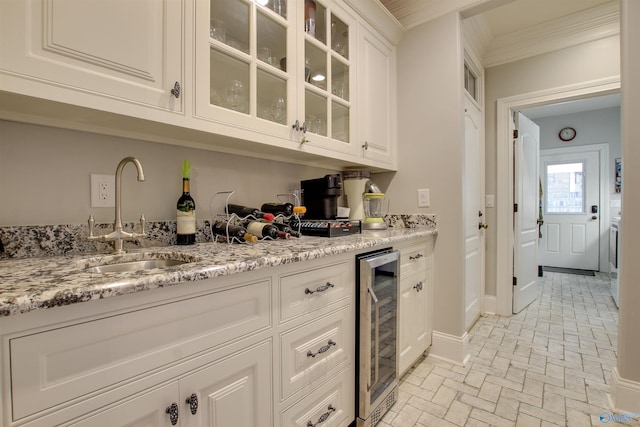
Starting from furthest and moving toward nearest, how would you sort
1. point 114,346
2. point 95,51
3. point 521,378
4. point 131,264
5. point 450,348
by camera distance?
point 450,348
point 521,378
point 131,264
point 95,51
point 114,346

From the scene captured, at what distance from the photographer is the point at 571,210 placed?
5020 millimetres

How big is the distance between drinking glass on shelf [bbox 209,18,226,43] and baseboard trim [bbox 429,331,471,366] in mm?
2198

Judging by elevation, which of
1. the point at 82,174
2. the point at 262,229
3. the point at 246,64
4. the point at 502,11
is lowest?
the point at 262,229

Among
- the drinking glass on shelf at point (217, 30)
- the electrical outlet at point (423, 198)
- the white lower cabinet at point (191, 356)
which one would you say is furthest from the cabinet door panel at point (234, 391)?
the electrical outlet at point (423, 198)

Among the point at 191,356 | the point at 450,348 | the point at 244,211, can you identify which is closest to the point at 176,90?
the point at 244,211

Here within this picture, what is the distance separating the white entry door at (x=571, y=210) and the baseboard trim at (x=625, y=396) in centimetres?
432

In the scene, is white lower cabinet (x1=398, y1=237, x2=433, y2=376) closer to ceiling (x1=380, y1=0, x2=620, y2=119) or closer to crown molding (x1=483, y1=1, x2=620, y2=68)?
ceiling (x1=380, y1=0, x2=620, y2=119)

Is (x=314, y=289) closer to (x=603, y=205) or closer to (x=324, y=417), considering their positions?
(x=324, y=417)

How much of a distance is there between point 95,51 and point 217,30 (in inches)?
19.9

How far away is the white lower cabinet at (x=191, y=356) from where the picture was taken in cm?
54

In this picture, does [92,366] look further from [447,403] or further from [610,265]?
[610,265]

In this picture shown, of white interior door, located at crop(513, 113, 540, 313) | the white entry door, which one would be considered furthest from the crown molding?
the white entry door

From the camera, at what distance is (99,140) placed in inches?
44.7

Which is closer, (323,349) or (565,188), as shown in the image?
(323,349)
